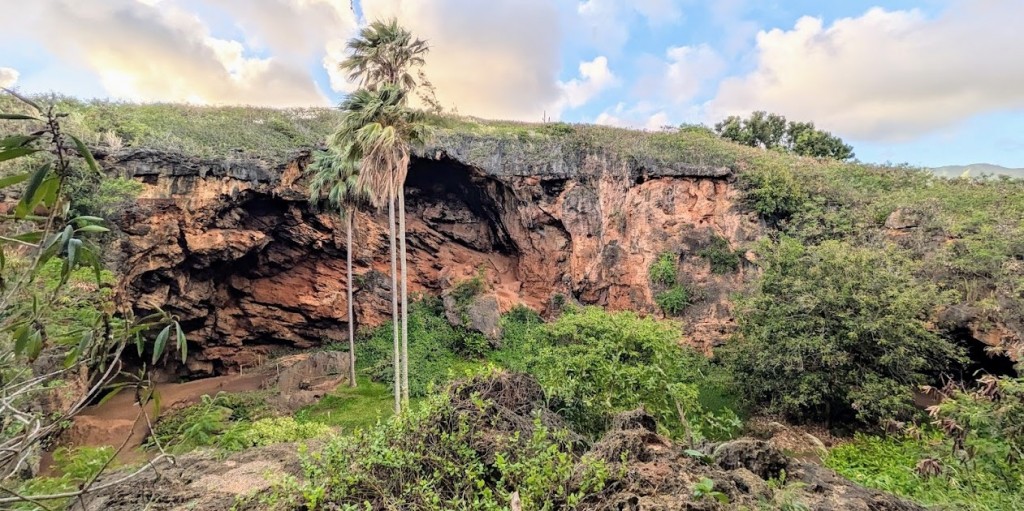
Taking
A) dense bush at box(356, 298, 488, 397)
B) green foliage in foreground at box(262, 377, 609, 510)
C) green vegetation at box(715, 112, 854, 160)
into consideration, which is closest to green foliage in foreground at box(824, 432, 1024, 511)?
green foliage in foreground at box(262, 377, 609, 510)

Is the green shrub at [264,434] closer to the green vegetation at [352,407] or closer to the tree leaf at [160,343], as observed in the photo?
the green vegetation at [352,407]

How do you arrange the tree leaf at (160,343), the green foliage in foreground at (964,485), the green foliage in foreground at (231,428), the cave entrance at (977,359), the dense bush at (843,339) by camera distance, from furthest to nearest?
the cave entrance at (977,359)
the dense bush at (843,339)
the green foliage in foreground at (964,485)
the green foliage in foreground at (231,428)
the tree leaf at (160,343)

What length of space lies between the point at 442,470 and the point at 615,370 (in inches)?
237

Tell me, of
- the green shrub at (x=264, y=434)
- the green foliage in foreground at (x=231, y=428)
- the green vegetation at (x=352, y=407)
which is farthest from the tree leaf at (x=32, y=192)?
the green vegetation at (x=352, y=407)

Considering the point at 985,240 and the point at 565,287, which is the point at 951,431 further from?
the point at 565,287

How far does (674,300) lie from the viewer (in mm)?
19422

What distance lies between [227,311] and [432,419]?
19.8m

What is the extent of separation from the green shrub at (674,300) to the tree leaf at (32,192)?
19.9 metres

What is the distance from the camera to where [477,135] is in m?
21.4

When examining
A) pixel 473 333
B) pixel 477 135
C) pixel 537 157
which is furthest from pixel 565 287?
pixel 477 135

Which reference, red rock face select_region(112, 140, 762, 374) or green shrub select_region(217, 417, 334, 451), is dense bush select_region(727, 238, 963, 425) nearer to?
red rock face select_region(112, 140, 762, 374)

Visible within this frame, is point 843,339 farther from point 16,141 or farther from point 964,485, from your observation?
point 16,141

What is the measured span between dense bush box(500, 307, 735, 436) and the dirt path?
22.6 feet

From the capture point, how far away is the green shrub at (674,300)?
1933 cm
